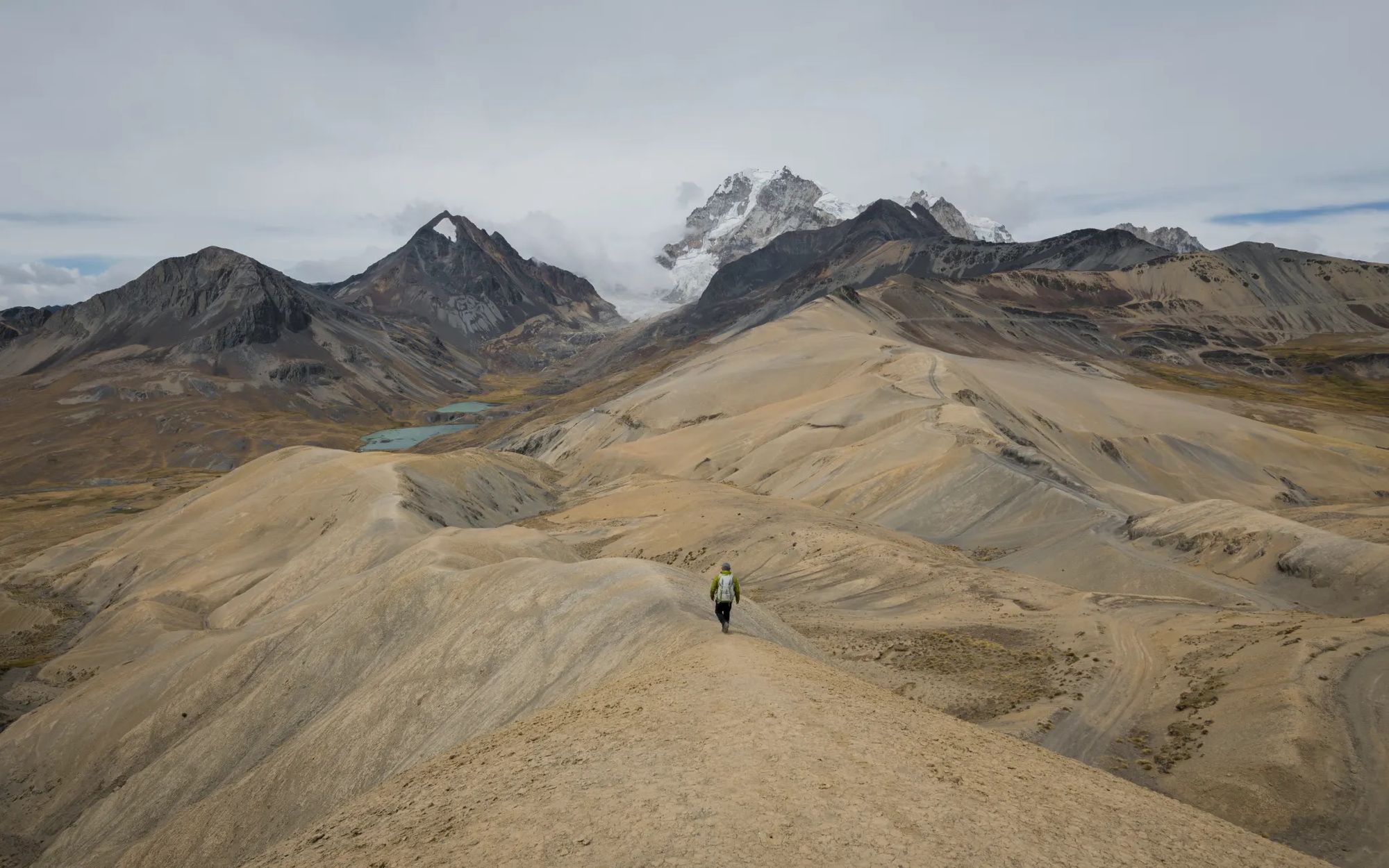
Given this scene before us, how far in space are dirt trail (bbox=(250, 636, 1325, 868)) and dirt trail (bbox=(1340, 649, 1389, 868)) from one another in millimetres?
7696

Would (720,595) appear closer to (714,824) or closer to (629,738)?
(629,738)

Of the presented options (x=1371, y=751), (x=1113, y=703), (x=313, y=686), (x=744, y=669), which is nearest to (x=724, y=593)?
(x=744, y=669)

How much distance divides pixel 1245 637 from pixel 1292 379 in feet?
658

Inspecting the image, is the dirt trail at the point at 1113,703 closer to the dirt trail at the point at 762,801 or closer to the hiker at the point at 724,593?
the dirt trail at the point at 762,801

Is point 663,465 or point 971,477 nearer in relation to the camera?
point 971,477

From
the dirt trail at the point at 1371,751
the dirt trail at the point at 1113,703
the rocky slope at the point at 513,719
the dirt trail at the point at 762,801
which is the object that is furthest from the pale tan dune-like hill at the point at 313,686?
the dirt trail at the point at 1371,751

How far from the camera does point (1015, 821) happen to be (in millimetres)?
13438

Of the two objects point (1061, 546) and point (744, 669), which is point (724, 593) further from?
point (1061, 546)

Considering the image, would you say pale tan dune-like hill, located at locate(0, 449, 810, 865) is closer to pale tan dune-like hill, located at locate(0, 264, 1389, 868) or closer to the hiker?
pale tan dune-like hill, located at locate(0, 264, 1389, 868)

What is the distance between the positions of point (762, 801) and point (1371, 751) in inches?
807

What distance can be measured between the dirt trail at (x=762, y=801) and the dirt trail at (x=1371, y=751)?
7.70 m

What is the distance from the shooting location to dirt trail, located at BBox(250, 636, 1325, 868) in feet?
40.3

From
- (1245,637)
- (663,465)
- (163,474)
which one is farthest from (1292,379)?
(163,474)

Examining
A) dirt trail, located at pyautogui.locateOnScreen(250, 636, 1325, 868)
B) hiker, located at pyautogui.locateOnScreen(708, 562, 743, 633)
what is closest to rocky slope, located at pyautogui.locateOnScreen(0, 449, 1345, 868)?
dirt trail, located at pyautogui.locateOnScreen(250, 636, 1325, 868)
